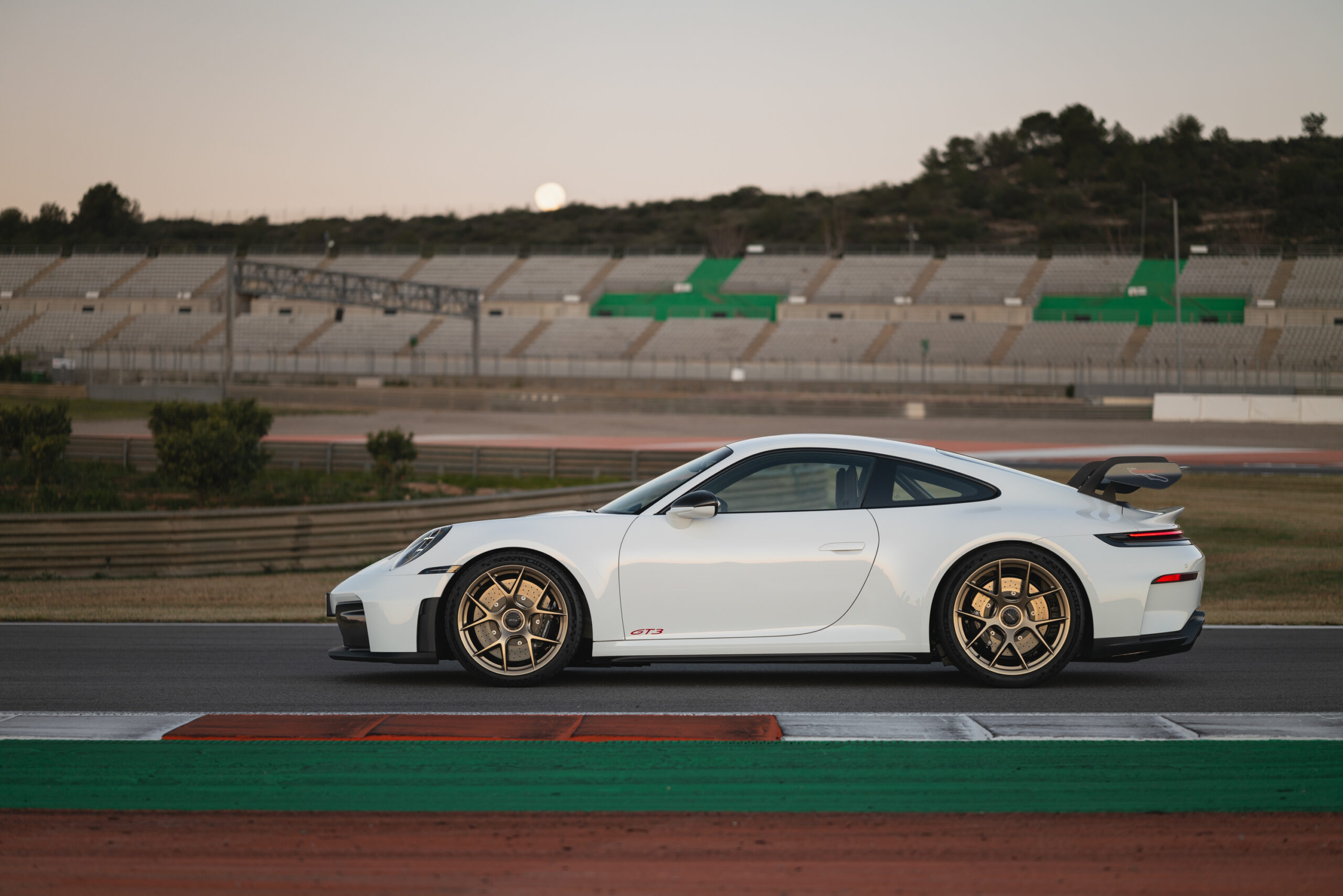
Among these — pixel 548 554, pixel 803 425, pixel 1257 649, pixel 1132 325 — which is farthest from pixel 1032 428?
pixel 548 554

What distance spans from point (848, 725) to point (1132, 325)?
6522 centimetres

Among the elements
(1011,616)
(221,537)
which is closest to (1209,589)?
(1011,616)

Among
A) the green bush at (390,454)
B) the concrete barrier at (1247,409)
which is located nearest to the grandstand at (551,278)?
the concrete barrier at (1247,409)

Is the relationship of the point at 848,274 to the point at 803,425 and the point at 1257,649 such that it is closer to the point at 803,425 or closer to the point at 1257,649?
the point at 803,425

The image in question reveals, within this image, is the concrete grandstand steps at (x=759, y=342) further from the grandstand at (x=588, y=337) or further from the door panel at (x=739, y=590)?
the door panel at (x=739, y=590)

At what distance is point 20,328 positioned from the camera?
85.2 meters

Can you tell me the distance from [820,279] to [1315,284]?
2867 centimetres

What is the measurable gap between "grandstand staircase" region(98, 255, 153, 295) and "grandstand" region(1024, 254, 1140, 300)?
61921mm

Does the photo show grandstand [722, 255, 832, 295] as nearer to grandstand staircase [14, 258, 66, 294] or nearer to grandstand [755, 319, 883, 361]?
grandstand [755, 319, 883, 361]

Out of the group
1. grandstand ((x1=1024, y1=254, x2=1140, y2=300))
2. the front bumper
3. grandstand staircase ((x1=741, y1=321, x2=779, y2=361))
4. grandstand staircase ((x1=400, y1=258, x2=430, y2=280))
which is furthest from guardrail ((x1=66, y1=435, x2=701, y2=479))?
grandstand staircase ((x1=400, y1=258, x2=430, y2=280))

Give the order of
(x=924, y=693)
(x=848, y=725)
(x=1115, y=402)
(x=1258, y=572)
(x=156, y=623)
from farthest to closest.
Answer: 1. (x=1115, y=402)
2. (x=1258, y=572)
3. (x=156, y=623)
4. (x=924, y=693)
5. (x=848, y=725)

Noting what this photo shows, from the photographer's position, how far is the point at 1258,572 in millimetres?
13266

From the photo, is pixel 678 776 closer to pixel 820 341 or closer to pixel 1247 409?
pixel 1247 409

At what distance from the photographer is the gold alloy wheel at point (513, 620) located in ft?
20.4
